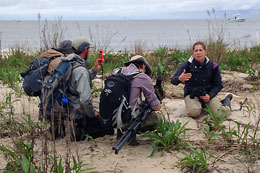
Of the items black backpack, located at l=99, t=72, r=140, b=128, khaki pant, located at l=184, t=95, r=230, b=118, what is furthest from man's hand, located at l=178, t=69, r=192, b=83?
black backpack, located at l=99, t=72, r=140, b=128

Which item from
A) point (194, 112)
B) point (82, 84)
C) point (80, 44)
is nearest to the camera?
point (82, 84)

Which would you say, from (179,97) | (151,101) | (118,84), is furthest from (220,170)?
(179,97)

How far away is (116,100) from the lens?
12.5ft

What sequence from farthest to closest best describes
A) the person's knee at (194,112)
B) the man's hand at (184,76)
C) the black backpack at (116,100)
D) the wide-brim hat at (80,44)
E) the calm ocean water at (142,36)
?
the calm ocean water at (142,36) → the person's knee at (194,112) → the man's hand at (184,76) → the wide-brim hat at (80,44) → the black backpack at (116,100)

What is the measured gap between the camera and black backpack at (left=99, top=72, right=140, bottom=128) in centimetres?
381

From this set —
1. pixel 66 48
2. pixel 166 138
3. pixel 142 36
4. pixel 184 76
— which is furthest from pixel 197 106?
pixel 142 36

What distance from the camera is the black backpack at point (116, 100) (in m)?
3.81

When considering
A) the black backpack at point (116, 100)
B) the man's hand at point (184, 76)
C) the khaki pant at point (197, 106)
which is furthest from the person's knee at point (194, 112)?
the black backpack at point (116, 100)

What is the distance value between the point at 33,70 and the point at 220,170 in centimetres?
251

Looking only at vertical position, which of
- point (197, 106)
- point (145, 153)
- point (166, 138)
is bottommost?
point (145, 153)

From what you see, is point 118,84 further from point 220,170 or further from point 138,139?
point 220,170

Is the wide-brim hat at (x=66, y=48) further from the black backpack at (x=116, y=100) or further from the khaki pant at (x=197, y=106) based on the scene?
the khaki pant at (x=197, y=106)

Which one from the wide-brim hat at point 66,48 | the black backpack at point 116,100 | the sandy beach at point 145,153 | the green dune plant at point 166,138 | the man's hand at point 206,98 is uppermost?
the wide-brim hat at point 66,48

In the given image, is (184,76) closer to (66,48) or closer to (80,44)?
(80,44)
